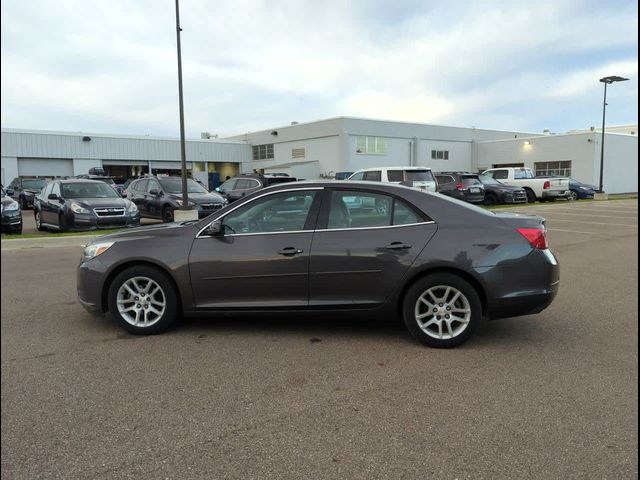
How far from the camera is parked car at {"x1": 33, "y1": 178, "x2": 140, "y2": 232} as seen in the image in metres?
12.4

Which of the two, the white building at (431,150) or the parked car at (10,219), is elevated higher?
the white building at (431,150)

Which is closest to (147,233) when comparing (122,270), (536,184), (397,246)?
(122,270)

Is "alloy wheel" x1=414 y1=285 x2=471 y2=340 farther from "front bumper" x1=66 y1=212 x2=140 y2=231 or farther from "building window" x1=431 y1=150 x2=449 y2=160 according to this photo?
"building window" x1=431 y1=150 x2=449 y2=160

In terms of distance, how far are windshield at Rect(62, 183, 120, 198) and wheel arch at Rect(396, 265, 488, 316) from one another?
11.0 m

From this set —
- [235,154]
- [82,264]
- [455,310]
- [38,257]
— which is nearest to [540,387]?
[455,310]

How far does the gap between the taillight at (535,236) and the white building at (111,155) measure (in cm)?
4025

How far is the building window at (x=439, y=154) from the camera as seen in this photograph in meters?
47.4

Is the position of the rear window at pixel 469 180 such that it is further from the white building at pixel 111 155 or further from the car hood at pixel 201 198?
the white building at pixel 111 155

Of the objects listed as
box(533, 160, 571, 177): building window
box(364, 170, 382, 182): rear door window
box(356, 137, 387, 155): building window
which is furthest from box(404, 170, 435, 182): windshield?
box(533, 160, 571, 177): building window

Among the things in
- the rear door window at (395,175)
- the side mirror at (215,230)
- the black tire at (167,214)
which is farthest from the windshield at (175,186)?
the side mirror at (215,230)

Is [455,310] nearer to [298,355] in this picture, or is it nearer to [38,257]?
[298,355]

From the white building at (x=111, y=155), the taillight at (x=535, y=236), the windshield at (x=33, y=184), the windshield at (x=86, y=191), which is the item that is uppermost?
the white building at (x=111, y=155)

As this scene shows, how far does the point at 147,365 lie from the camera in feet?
13.4

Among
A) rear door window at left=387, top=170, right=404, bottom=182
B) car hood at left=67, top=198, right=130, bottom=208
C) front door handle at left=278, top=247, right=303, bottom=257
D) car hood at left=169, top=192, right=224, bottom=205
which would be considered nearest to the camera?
front door handle at left=278, top=247, right=303, bottom=257
